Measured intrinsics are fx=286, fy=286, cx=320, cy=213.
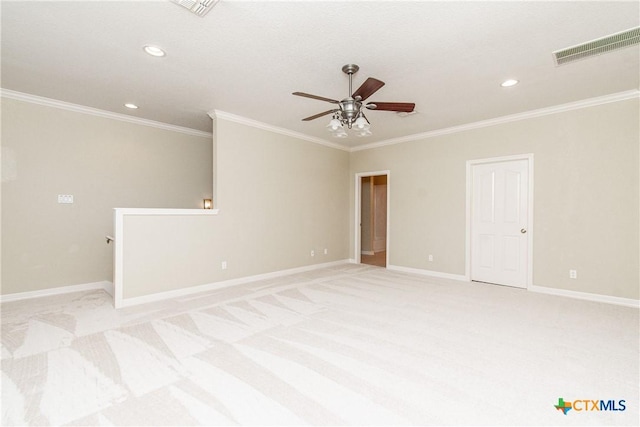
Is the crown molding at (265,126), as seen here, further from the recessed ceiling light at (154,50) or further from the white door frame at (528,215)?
the white door frame at (528,215)

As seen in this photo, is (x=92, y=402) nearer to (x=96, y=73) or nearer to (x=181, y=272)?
(x=181, y=272)

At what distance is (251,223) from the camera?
4926 mm

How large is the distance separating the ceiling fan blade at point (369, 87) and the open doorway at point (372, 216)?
504 cm

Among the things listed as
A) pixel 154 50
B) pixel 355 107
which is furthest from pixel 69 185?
pixel 355 107

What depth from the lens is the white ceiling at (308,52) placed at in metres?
2.20

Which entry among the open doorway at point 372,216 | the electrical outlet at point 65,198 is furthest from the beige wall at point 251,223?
the open doorway at point 372,216

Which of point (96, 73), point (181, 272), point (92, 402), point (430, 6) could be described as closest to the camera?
point (92, 402)

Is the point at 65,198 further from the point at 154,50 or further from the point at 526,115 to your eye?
the point at 526,115

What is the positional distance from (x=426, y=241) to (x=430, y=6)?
13.7ft

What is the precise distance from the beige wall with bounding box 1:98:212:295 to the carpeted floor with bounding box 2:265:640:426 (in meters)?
0.58

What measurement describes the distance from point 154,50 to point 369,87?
2.08 meters

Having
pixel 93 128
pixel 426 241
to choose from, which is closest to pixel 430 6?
pixel 426 241

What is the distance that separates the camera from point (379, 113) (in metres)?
4.37

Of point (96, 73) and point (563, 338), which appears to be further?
point (96, 73)
